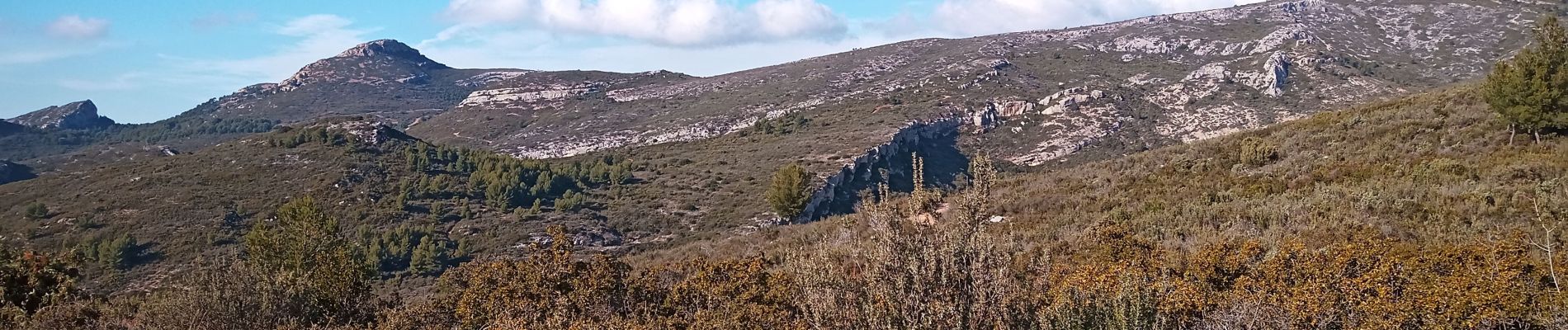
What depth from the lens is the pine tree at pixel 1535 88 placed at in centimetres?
1605

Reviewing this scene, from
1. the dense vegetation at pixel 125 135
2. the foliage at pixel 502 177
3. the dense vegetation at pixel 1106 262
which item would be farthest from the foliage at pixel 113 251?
the dense vegetation at pixel 125 135

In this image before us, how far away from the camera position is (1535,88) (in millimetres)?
16328

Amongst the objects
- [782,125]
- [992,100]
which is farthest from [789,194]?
[992,100]

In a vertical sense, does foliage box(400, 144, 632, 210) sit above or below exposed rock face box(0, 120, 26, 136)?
below

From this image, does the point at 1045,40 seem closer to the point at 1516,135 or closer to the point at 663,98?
the point at 663,98

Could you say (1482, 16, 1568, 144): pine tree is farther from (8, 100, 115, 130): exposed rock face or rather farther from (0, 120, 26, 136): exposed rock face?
(8, 100, 115, 130): exposed rock face

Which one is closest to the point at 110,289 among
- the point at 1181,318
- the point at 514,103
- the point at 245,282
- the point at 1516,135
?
the point at 245,282

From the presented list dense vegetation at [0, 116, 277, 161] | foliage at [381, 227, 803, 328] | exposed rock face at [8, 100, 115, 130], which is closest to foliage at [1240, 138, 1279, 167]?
foliage at [381, 227, 803, 328]

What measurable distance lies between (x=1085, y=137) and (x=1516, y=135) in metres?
55.5

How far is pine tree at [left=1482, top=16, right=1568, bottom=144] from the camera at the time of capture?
16047 mm

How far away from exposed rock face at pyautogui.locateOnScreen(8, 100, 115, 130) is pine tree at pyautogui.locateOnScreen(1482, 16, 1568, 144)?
216736mm

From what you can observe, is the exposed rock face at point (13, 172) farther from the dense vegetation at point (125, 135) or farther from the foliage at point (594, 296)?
the foliage at point (594, 296)

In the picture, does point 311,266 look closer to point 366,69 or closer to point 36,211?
point 36,211

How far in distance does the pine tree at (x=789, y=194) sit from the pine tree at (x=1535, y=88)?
27.8 meters
